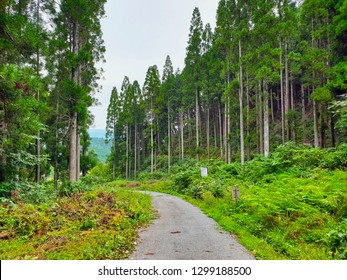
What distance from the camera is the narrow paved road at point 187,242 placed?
4.95m

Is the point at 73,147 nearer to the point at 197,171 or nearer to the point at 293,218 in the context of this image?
the point at 197,171

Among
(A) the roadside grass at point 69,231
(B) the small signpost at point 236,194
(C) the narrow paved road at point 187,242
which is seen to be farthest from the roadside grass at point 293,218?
(A) the roadside grass at point 69,231

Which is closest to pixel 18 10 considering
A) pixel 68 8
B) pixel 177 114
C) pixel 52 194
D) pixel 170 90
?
pixel 68 8

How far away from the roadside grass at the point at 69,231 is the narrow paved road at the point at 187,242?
427 millimetres

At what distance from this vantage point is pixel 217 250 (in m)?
5.29

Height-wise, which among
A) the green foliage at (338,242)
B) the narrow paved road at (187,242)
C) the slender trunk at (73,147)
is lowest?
the narrow paved road at (187,242)

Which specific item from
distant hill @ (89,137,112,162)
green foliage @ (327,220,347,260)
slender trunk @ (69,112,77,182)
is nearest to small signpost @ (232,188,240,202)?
green foliage @ (327,220,347,260)

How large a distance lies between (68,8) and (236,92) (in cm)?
1599

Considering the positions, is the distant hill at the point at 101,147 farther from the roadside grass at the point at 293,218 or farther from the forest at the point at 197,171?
the roadside grass at the point at 293,218

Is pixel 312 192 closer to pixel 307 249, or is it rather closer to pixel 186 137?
pixel 307 249

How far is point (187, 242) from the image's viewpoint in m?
5.84

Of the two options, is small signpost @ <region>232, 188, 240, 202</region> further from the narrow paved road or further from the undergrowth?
the narrow paved road

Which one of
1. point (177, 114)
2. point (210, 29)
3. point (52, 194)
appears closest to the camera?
point (52, 194)

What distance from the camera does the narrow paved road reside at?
16.2 ft
